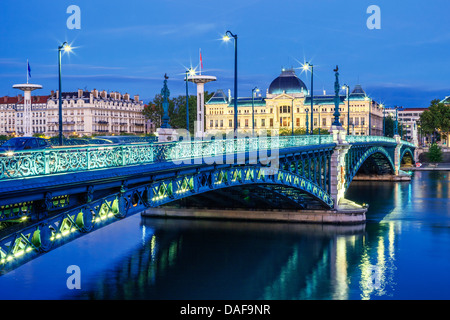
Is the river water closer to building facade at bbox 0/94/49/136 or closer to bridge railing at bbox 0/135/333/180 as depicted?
bridge railing at bbox 0/135/333/180

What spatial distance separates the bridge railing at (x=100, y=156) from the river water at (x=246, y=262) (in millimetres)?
6174

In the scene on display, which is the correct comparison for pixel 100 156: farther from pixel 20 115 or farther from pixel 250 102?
pixel 250 102

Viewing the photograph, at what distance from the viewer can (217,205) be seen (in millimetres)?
Result: 42750

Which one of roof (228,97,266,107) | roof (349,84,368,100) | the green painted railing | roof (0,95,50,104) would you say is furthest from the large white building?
the green painted railing

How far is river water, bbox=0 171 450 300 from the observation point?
86.5ft

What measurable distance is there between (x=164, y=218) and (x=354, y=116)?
11953 cm

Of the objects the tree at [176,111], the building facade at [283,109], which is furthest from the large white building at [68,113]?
the building facade at [283,109]

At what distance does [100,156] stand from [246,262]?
16.6 m

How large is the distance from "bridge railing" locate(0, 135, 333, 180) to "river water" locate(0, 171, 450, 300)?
6.17m

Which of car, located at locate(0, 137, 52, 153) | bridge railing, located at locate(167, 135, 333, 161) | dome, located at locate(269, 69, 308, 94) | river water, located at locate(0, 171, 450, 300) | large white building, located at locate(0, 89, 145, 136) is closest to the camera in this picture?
bridge railing, located at locate(167, 135, 333, 161)

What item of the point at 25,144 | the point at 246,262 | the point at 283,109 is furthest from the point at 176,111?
the point at 25,144
